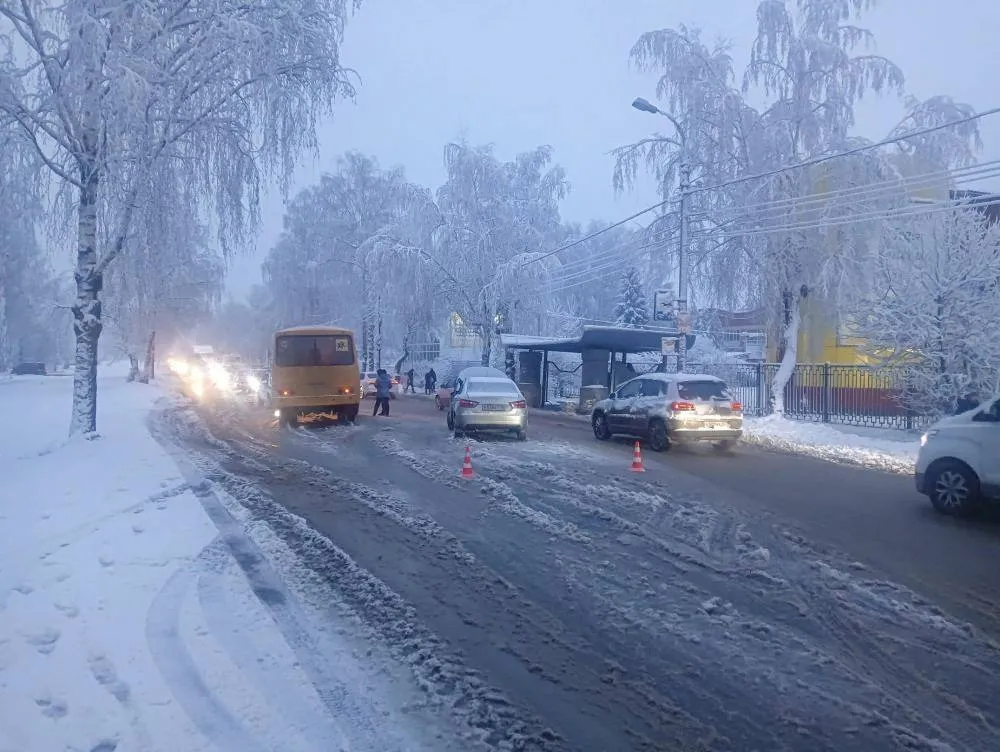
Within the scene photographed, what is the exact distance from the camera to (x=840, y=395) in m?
24.2

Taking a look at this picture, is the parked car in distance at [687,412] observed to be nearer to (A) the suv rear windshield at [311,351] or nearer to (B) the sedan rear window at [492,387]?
(B) the sedan rear window at [492,387]

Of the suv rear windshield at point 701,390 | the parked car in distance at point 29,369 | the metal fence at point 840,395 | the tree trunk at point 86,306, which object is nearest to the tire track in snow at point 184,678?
the tree trunk at point 86,306

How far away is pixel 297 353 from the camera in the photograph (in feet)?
83.3

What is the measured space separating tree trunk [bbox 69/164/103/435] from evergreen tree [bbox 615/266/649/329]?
4567 cm

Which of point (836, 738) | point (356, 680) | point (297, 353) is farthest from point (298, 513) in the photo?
point (297, 353)

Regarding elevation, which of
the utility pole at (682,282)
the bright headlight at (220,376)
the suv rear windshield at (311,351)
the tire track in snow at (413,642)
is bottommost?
the tire track in snow at (413,642)

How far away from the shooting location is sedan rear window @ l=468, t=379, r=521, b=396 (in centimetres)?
1955

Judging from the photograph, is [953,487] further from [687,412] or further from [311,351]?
[311,351]

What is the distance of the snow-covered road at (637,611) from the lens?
14.6 feet

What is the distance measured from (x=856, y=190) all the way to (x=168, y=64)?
18.0 m

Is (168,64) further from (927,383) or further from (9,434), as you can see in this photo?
(927,383)

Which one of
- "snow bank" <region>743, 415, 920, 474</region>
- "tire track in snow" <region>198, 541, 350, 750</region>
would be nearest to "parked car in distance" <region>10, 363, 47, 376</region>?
"snow bank" <region>743, 415, 920, 474</region>

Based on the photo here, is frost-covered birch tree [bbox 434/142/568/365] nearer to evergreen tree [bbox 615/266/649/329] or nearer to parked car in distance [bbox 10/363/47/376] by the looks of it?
evergreen tree [bbox 615/266/649/329]

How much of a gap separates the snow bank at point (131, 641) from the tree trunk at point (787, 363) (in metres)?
19.9
